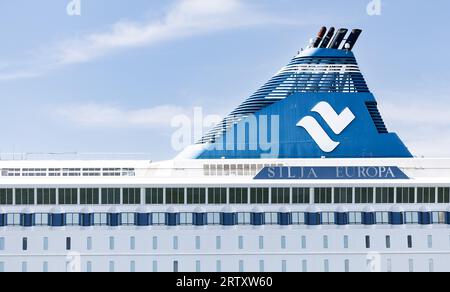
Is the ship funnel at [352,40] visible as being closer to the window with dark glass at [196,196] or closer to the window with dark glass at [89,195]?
the window with dark glass at [196,196]

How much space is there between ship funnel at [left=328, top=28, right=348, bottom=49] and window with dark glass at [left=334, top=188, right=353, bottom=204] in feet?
30.3

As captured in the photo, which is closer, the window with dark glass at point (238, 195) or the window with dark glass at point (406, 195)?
the window with dark glass at point (238, 195)

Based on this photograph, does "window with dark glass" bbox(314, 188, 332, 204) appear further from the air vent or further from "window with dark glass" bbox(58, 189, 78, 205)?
"window with dark glass" bbox(58, 189, 78, 205)

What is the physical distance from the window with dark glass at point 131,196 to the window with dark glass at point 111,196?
390 millimetres

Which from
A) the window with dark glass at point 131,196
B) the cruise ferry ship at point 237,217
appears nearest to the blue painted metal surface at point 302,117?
the cruise ferry ship at point 237,217

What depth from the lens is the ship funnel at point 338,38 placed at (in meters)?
47.8

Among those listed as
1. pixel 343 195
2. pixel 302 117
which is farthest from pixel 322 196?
pixel 302 117

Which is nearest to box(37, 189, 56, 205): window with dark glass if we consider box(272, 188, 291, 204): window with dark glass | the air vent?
box(272, 188, 291, 204): window with dark glass

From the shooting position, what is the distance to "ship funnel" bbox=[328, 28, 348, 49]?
4784 cm

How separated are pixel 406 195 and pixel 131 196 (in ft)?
50.5

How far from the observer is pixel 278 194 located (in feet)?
145

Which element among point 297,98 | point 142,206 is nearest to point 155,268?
point 142,206

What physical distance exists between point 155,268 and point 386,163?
14682mm

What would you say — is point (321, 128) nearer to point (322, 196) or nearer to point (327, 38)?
point (322, 196)
